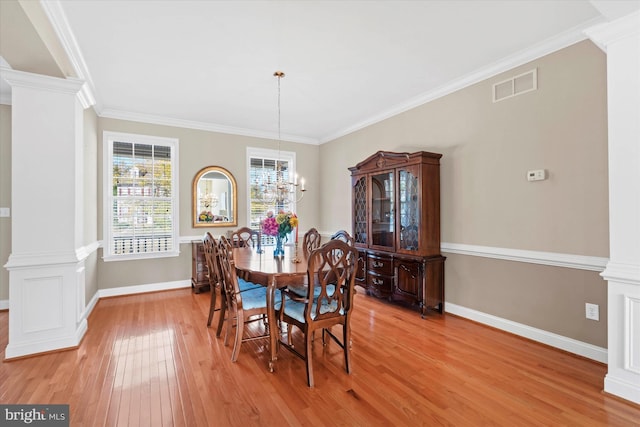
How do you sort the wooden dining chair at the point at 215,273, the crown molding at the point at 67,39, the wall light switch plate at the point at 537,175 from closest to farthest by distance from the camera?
the crown molding at the point at 67,39 → the wall light switch plate at the point at 537,175 → the wooden dining chair at the point at 215,273

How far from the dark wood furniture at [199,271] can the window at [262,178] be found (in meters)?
1.12

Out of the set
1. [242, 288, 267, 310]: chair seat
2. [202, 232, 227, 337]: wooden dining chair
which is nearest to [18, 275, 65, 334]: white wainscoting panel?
[202, 232, 227, 337]: wooden dining chair

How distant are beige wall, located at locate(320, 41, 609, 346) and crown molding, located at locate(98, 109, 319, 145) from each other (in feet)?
8.87

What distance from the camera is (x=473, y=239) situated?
3.50m

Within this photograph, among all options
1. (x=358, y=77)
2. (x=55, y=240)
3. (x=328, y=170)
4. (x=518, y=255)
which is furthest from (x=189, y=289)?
(x=518, y=255)

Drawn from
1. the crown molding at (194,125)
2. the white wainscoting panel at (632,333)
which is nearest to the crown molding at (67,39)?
the crown molding at (194,125)

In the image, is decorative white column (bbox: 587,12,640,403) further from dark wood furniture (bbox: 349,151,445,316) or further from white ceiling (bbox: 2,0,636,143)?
dark wood furniture (bbox: 349,151,445,316)

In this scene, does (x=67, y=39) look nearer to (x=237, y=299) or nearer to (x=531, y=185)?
(x=237, y=299)

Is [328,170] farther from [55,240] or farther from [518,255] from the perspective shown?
[55,240]

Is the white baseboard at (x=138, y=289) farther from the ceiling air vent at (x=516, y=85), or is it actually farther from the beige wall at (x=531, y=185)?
the ceiling air vent at (x=516, y=85)

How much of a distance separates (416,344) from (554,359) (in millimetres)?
1137

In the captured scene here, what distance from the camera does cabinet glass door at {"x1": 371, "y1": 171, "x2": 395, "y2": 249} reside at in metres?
4.08

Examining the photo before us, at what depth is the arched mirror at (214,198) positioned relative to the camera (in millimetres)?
5203

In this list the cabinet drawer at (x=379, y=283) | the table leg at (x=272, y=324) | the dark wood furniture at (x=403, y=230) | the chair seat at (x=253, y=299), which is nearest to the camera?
the table leg at (x=272, y=324)
